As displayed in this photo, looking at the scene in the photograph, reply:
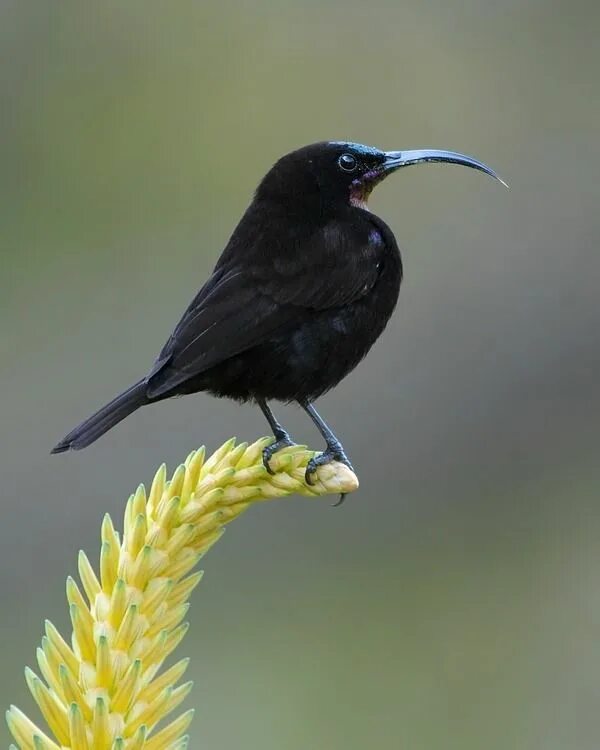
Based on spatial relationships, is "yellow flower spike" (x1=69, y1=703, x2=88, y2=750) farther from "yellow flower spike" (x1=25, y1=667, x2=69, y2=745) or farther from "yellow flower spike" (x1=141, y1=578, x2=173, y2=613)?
"yellow flower spike" (x1=141, y1=578, x2=173, y2=613)

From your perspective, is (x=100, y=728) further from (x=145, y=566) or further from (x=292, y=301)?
(x=292, y=301)

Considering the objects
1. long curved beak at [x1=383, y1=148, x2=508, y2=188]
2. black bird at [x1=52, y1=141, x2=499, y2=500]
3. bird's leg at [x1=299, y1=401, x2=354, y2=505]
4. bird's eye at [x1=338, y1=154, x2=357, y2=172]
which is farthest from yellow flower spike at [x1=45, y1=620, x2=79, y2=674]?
bird's eye at [x1=338, y1=154, x2=357, y2=172]

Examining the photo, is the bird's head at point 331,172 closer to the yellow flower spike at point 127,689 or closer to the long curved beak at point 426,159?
the long curved beak at point 426,159

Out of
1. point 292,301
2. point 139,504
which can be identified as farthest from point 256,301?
point 139,504

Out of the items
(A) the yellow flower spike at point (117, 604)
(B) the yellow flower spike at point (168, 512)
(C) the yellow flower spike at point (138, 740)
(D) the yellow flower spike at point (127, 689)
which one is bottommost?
(C) the yellow flower spike at point (138, 740)

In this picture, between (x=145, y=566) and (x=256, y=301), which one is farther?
(x=256, y=301)

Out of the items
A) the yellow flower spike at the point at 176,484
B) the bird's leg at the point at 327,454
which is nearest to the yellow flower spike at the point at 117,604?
the yellow flower spike at the point at 176,484
